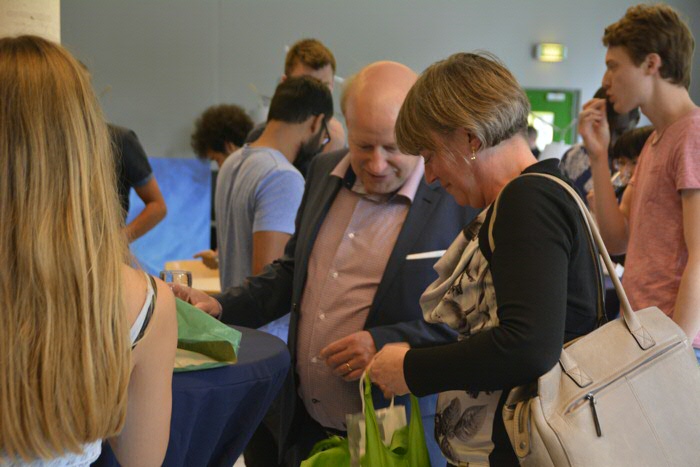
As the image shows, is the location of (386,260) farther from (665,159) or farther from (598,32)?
(598,32)

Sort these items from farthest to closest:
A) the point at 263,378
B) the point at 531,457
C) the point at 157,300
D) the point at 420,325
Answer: the point at 420,325 < the point at 263,378 < the point at 531,457 < the point at 157,300

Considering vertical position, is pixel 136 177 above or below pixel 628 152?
below

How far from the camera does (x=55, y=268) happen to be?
0.97m

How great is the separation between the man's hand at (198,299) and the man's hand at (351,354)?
355 mm

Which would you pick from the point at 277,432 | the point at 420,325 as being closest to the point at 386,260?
the point at 420,325

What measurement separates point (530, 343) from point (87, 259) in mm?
680

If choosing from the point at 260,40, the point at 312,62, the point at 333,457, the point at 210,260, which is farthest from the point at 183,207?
the point at 333,457

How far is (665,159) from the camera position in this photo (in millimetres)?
2057

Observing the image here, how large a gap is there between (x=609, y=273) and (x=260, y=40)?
314 inches

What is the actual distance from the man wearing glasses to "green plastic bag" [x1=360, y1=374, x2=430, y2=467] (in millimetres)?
1036

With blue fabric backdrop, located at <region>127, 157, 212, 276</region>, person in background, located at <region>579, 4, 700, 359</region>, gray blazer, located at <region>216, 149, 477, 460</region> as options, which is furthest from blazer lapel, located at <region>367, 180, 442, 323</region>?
blue fabric backdrop, located at <region>127, 157, 212, 276</region>

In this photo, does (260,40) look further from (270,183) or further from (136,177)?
(270,183)

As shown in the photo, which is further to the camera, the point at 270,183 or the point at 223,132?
the point at 223,132

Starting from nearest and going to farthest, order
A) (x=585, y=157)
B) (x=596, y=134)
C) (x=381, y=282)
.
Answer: (x=381, y=282)
(x=596, y=134)
(x=585, y=157)
